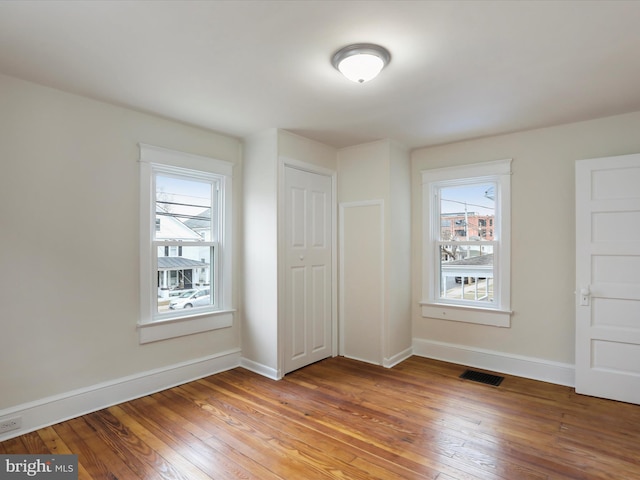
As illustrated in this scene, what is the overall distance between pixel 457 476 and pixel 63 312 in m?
3.01

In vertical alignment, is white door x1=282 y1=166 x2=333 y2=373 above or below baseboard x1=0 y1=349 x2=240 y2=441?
above

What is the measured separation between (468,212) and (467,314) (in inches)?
46.7

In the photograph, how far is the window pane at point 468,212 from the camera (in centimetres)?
396

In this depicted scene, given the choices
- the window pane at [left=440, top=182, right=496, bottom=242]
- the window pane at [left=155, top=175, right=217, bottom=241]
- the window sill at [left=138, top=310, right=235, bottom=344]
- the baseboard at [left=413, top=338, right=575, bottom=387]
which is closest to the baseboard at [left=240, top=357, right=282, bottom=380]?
the window sill at [left=138, top=310, right=235, bottom=344]

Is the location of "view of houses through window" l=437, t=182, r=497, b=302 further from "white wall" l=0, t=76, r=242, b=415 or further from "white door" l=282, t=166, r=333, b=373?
"white wall" l=0, t=76, r=242, b=415

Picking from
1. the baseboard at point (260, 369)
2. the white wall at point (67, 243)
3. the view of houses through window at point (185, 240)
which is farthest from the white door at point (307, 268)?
the white wall at point (67, 243)

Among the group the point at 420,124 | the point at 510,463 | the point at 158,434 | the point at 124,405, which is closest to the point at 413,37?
the point at 420,124

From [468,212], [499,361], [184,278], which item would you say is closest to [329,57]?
[184,278]

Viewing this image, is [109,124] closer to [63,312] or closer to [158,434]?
[63,312]

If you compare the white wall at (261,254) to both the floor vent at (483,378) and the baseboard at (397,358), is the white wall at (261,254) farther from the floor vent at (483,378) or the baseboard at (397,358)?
the floor vent at (483,378)

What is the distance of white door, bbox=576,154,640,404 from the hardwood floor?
25 cm

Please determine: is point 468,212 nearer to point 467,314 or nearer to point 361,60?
point 467,314

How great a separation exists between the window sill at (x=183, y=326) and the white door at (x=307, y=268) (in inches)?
Answer: 28.4

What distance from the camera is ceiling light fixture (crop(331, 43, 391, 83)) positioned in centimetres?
211
